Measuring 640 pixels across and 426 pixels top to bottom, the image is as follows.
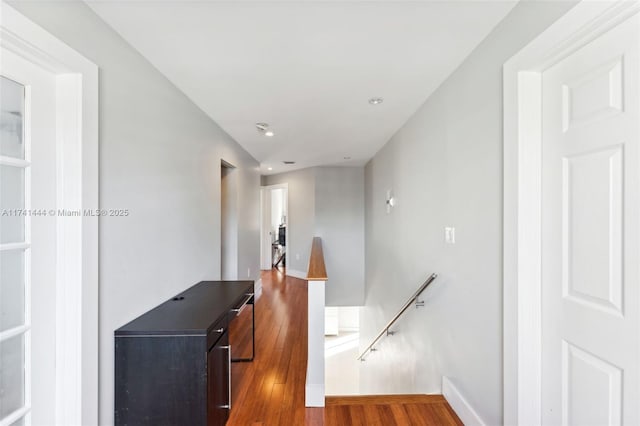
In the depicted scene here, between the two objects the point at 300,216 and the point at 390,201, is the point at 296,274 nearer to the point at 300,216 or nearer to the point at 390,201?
the point at 300,216

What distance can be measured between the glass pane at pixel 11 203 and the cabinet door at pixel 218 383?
1035mm

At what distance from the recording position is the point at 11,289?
1112mm

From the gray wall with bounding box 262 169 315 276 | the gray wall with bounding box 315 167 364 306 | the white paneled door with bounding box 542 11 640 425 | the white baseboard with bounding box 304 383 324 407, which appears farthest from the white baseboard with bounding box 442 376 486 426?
the gray wall with bounding box 262 169 315 276

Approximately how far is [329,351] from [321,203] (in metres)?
3.05

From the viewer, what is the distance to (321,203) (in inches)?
245

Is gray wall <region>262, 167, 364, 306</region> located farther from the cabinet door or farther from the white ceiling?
the cabinet door

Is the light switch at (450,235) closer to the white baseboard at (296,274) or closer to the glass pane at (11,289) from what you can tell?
the glass pane at (11,289)

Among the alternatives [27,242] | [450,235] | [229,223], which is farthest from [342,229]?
[27,242]

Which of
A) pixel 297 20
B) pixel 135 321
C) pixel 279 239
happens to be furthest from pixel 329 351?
pixel 297 20

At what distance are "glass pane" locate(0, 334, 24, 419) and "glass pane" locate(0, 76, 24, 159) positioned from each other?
2.44ft

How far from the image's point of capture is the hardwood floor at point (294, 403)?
1903 mm

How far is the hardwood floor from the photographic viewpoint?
1903 millimetres

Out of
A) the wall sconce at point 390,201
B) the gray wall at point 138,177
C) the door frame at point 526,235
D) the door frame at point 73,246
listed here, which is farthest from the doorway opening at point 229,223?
the door frame at point 526,235

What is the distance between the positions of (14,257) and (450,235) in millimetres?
2342
